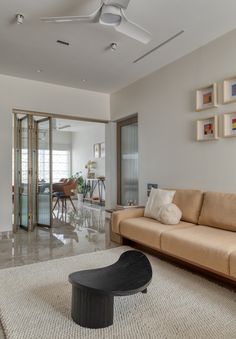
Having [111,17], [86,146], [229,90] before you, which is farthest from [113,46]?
[86,146]

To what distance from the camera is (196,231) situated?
9.51 ft

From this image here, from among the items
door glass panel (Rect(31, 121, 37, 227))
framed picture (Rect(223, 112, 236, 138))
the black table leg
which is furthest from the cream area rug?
door glass panel (Rect(31, 121, 37, 227))

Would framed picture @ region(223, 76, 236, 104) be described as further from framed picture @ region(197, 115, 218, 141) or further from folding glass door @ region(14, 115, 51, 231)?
folding glass door @ region(14, 115, 51, 231)

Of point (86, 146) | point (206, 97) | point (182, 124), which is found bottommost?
point (182, 124)

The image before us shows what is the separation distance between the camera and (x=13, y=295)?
7.36 ft

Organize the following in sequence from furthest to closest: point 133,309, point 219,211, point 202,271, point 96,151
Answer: point 96,151
point 219,211
point 202,271
point 133,309

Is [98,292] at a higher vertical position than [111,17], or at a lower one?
lower

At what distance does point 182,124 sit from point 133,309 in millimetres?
2870

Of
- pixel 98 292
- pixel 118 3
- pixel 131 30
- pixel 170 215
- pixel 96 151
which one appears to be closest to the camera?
pixel 98 292

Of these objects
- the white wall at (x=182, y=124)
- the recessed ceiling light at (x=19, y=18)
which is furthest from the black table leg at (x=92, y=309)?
the recessed ceiling light at (x=19, y=18)

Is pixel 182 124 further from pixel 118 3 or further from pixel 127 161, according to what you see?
pixel 118 3

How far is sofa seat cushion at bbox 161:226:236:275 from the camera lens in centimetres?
228

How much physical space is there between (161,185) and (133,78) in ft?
7.18

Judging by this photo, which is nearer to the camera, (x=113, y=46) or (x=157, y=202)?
(x=113, y=46)
